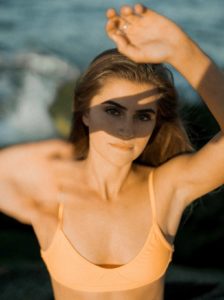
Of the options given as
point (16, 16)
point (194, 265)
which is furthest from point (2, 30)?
point (194, 265)

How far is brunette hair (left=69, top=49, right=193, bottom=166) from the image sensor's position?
1.87 metres

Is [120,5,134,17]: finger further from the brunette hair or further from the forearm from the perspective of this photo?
the brunette hair

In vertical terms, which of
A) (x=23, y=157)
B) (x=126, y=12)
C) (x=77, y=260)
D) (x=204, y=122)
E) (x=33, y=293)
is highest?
(x=126, y=12)

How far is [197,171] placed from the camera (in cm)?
183

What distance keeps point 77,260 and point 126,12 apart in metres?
0.81

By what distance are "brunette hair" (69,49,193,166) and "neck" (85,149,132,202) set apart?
4.7 inches

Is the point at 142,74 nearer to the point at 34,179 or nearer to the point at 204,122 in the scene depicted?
the point at 34,179

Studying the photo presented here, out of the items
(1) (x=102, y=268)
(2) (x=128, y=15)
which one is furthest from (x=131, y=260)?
(2) (x=128, y=15)

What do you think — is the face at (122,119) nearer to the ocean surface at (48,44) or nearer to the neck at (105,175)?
the neck at (105,175)

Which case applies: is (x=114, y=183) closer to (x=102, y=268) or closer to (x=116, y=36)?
(x=102, y=268)

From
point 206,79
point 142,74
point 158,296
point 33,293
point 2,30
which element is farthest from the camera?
point 2,30

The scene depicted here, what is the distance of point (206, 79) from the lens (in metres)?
1.51

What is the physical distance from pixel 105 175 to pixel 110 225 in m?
0.16

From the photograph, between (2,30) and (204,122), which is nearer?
(204,122)
